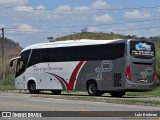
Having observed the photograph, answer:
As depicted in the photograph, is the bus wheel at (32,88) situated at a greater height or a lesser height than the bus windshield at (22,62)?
lesser

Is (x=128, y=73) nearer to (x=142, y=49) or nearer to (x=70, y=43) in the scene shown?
(x=142, y=49)

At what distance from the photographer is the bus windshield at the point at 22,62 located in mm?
35812

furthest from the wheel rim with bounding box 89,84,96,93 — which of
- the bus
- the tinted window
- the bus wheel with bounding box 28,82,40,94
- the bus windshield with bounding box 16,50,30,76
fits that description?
the bus windshield with bounding box 16,50,30,76

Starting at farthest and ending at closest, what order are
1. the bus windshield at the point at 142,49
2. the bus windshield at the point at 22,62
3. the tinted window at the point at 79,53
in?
1. the bus windshield at the point at 22,62
2. the tinted window at the point at 79,53
3. the bus windshield at the point at 142,49

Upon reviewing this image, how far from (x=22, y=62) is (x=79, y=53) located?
607 cm

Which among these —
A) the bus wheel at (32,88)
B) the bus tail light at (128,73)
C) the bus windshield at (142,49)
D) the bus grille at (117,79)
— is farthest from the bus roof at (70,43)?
the bus wheel at (32,88)

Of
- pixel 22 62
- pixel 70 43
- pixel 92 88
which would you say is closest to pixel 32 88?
pixel 22 62

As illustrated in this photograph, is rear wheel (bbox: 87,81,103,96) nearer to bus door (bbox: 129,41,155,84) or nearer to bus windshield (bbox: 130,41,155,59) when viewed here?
bus door (bbox: 129,41,155,84)

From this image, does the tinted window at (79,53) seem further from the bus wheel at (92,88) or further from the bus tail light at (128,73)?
the bus wheel at (92,88)

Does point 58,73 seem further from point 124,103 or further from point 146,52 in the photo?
point 124,103

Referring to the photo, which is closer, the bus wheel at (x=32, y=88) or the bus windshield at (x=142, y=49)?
the bus windshield at (x=142, y=49)

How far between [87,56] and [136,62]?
141 inches

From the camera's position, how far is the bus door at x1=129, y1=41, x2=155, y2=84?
29.3m

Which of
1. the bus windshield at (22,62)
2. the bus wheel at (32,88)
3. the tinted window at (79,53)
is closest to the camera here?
the tinted window at (79,53)
